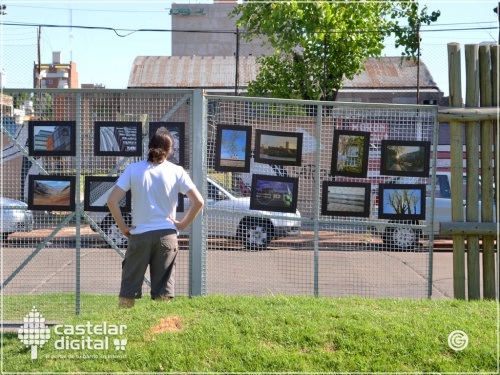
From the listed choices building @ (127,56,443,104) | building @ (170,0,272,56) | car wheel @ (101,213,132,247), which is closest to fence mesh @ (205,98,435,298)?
car wheel @ (101,213,132,247)

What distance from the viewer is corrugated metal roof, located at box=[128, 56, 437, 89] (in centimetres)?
2991

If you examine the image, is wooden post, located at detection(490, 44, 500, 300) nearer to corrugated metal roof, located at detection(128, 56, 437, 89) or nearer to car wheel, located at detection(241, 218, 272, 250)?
car wheel, located at detection(241, 218, 272, 250)

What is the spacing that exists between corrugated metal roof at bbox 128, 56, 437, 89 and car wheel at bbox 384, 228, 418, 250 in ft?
71.0

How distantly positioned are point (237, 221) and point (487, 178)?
292 centimetres

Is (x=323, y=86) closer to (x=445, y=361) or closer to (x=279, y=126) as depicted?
(x=279, y=126)

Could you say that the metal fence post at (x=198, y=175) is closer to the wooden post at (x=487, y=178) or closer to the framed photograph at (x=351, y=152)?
the framed photograph at (x=351, y=152)

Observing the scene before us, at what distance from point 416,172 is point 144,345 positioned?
13.3ft

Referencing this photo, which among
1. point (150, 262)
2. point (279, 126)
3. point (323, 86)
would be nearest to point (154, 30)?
point (323, 86)

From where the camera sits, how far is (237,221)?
26.1 ft

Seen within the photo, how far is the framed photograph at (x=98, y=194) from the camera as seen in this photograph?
25.6 ft

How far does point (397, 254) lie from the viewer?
329 inches

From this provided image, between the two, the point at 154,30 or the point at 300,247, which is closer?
the point at 300,247

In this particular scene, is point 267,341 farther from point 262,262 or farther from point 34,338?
point 262,262

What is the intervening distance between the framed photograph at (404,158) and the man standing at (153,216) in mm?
2524
